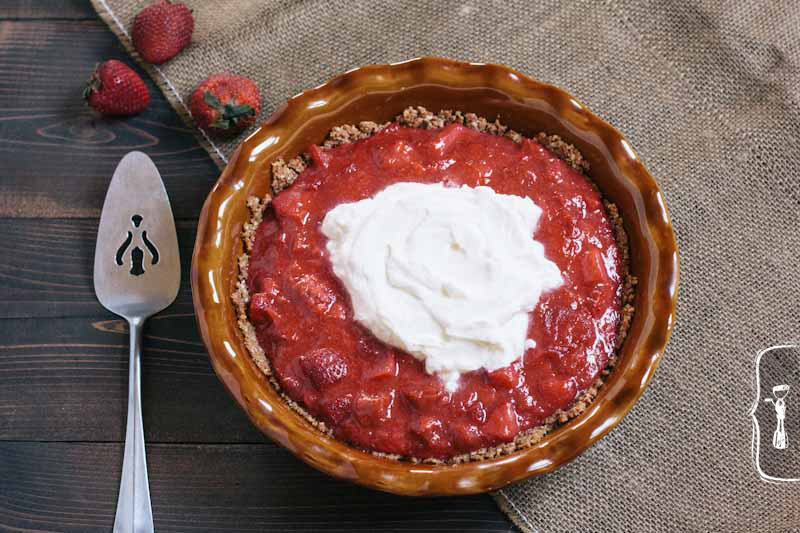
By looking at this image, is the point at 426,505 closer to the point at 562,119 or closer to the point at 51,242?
the point at 562,119

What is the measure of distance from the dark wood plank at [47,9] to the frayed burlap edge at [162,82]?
0.09 metres

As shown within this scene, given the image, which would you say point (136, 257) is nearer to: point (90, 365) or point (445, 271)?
point (90, 365)

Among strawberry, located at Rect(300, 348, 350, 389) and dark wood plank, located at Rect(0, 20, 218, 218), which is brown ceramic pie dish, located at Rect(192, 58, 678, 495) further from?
dark wood plank, located at Rect(0, 20, 218, 218)

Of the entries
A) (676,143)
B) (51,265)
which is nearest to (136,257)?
(51,265)

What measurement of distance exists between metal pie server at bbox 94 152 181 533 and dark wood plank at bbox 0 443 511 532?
0.38ft

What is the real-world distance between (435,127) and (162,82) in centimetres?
127

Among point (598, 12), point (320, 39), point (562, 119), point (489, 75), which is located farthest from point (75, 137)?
point (598, 12)

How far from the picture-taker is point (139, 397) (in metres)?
2.87

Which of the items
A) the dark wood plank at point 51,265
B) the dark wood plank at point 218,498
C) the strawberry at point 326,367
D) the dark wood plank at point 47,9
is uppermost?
the dark wood plank at point 47,9

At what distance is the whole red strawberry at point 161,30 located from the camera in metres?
3.06

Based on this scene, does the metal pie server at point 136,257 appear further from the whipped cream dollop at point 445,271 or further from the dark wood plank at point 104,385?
the whipped cream dollop at point 445,271

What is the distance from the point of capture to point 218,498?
2.88 metres

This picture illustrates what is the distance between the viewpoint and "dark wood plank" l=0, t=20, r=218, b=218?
3.12m
